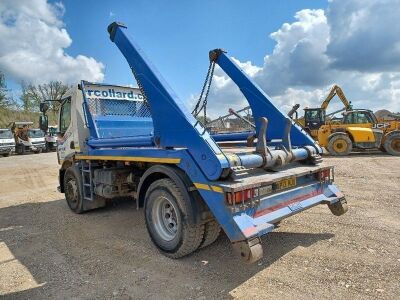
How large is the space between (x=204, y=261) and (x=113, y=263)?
115 centimetres

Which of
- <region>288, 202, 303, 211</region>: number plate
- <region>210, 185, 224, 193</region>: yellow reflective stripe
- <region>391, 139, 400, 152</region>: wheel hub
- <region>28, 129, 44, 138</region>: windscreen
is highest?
<region>28, 129, 44, 138</region>: windscreen

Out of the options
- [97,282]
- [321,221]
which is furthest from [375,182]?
[97,282]

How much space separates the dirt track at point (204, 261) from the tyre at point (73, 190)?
1.02 ft

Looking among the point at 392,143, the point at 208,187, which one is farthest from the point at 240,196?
the point at 392,143

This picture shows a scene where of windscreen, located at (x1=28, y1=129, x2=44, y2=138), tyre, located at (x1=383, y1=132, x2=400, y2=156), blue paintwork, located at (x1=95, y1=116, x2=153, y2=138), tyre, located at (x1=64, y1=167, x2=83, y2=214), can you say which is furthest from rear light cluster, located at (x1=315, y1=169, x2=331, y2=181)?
windscreen, located at (x1=28, y1=129, x2=44, y2=138)

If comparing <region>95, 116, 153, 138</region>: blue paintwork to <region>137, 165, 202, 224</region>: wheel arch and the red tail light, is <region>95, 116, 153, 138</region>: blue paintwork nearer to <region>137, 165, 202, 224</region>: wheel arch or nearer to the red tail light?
<region>137, 165, 202, 224</region>: wheel arch

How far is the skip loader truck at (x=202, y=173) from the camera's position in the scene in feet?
11.7

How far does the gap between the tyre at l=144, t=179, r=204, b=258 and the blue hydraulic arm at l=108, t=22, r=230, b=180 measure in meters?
0.54

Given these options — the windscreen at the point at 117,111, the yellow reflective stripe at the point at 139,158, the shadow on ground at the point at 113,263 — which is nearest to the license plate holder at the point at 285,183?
the shadow on ground at the point at 113,263

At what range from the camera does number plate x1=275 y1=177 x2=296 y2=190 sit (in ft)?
13.4

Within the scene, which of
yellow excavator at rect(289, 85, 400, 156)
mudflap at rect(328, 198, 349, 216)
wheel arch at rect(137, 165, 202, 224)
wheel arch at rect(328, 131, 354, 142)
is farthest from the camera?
wheel arch at rect(328, 131, 354, 142)

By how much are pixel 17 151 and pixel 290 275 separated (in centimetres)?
2847

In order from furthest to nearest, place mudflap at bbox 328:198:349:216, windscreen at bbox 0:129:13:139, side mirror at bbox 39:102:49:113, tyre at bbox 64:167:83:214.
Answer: windscreen at bbox 0:129:13:139, side mirror at bbox 39:102:49:113, tyre at bbox 64:167:83:214, mudflap at bbox 328:198:349:216

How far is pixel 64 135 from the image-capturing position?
7.35m
